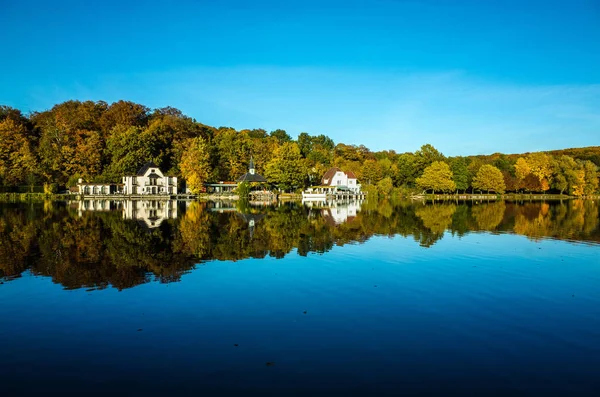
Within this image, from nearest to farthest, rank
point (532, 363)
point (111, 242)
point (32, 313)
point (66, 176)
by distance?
1. point (532, 363)
2. point (32, 313)
3. point (111, 242)
4. point (66, 176)

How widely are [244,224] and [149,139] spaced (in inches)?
1949

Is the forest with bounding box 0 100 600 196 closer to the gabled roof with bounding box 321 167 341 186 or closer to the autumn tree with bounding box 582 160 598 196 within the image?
the autumn tree with bounding box 582 160 598 196

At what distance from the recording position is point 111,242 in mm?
18250

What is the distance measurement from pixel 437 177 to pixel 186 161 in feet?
135

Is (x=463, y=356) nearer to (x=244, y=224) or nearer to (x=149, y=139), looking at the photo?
(x=244, y=224)

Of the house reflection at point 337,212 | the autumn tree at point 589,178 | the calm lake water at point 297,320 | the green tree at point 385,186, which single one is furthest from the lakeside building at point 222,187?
the autumn tree at point 589,178

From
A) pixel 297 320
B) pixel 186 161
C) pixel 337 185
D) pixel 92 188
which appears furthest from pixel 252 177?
pixel 297 320

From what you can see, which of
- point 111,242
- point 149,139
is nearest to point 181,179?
point 149,139

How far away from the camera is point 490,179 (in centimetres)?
7619

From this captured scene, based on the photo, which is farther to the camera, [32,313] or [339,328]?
[32,313]

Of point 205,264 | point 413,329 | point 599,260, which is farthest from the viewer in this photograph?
point 599,260

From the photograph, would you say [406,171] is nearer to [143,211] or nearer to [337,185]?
[337,185]

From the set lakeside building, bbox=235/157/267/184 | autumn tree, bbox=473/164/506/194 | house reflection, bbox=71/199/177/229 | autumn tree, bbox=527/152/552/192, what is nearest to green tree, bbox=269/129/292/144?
lakeside building, bbox=235/157/267/184

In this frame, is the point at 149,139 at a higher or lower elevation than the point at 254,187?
higher
